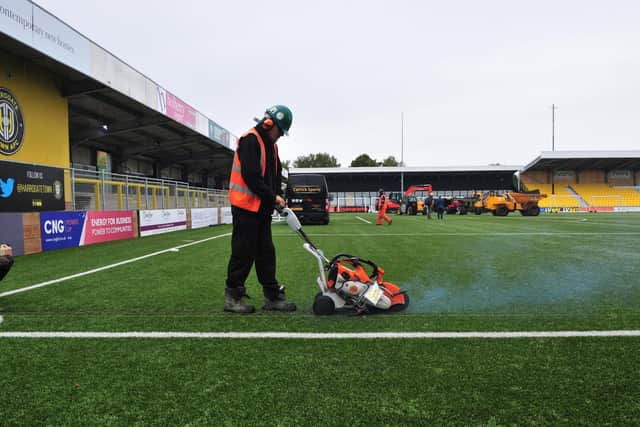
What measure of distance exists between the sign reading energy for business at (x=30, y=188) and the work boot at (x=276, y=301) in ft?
24.7

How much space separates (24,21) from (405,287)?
1065cm

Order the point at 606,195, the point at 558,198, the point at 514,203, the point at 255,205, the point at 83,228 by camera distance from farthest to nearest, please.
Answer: the point at 606,195 → the point at 558,198 → the point at 514,203 → the point at 83,228 → the point at 255,205

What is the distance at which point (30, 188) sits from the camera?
848cm

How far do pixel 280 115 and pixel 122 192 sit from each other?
1099 cm

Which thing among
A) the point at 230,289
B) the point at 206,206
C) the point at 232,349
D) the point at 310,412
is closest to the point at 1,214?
the point at 230,289

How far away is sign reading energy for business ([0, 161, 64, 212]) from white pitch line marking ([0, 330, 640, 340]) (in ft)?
22.1

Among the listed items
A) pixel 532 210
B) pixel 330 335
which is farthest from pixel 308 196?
pixel 532 210

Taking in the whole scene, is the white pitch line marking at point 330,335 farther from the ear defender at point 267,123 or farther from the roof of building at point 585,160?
the roof of building at point 585,160

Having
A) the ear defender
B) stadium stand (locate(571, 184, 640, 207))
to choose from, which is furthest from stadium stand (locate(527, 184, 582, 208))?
the ear defender

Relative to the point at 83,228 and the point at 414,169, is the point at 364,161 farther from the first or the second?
the point at 83,228

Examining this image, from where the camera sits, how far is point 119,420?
169 cm

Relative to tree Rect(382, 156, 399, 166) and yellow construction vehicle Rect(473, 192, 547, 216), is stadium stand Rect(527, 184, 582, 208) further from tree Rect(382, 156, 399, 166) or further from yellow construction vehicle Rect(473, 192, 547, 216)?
tree Rect(382, 156, 399, 166)

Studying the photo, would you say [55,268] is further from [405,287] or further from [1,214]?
[405,287]

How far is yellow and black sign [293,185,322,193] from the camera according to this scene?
58.4ft
